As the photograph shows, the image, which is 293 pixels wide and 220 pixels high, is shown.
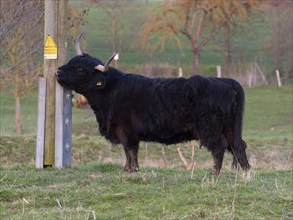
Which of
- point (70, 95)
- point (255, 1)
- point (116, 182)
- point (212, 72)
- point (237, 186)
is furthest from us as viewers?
point (212, 72)

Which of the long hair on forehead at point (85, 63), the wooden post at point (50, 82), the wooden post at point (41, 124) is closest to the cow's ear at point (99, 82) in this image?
the long hair on forehead at point (85, 63)

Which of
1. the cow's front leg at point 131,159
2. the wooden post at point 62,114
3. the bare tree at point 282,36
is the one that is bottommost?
the cow's front leg at point 131,159

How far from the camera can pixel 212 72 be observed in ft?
162

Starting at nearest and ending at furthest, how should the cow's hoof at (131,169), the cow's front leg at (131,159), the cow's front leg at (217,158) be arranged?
1. the cow's front leg at (217,158)
2. the cow's hoof at (131,169)
3. the cow's front leg at (131,159)

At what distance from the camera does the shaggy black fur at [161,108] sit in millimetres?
11500

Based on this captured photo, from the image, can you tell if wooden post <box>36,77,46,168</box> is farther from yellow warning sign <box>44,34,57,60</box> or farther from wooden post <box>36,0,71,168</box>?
yellow warning sign <box>44,34,57,60</box>

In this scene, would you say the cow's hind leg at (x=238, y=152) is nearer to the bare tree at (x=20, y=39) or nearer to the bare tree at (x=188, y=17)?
the bare tree at (x=20, y=39)

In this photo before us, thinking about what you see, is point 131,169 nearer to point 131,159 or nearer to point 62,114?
point 131,159

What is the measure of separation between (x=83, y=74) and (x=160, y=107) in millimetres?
1422

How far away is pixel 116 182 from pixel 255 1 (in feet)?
119

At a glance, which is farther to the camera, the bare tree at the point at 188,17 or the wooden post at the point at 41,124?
the bare tree at the point at 188,17

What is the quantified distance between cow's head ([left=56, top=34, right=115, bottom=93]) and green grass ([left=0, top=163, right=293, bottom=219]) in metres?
2.15

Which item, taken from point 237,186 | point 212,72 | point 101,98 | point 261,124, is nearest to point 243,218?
point 237,186

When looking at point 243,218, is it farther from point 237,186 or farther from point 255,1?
point 255,1
